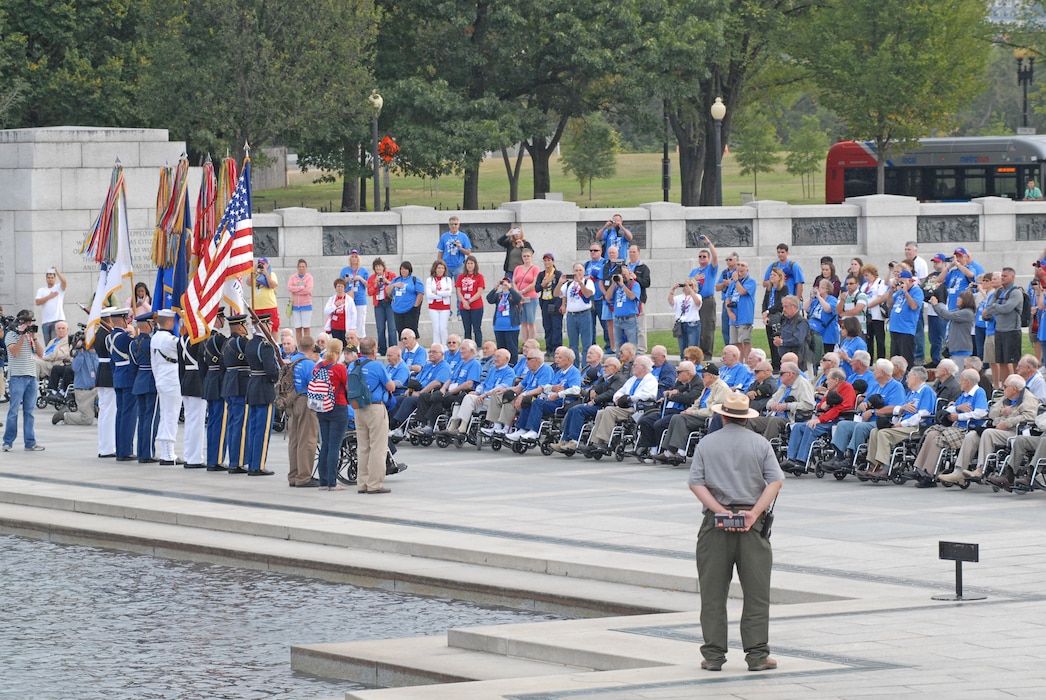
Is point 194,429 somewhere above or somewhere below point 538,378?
below

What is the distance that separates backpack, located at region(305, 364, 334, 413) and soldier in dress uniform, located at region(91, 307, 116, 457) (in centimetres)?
463

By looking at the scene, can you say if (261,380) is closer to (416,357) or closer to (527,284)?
(416,357)

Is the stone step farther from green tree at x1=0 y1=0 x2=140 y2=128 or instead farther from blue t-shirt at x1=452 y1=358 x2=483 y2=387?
green tree at x1=0 y1=0 x2=140 y2=128

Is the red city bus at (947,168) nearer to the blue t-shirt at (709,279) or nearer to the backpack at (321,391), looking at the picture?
the blue t-shirt at (709,279)

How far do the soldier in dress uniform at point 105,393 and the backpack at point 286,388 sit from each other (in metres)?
3.76

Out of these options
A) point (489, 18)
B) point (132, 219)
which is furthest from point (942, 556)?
point (489, 18)

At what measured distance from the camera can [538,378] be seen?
22484mm

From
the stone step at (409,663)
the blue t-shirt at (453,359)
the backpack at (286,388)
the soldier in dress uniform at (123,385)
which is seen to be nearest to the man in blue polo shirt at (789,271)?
the blue t-shirt at (453,359)

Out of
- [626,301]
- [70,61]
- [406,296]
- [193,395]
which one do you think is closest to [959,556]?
[193,395]

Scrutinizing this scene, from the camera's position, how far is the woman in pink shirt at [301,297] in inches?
1195

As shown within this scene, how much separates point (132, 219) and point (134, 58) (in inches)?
741

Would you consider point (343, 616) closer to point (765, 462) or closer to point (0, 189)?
point (765, 462)

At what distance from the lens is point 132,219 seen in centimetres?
3256

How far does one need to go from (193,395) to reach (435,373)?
11.9ft
